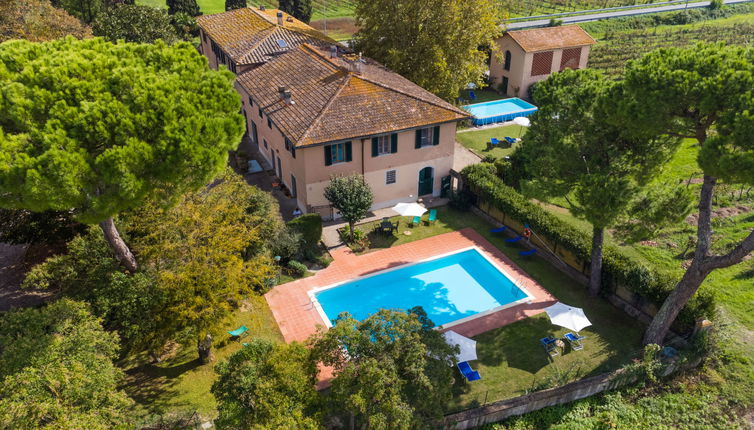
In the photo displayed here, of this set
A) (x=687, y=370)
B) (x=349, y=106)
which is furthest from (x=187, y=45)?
(x=687, y=370)

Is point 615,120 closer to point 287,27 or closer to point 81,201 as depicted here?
point 81,201

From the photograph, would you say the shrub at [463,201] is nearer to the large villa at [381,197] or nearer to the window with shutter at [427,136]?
the large villa at [381,197]

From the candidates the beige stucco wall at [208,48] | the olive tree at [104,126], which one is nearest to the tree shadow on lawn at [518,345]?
the olive tree at [104,126]

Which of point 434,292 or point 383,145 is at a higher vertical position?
point 383,145

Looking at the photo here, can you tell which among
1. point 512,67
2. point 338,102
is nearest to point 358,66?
point 338,102

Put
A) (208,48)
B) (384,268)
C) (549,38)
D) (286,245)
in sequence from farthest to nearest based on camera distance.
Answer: (549,38) < (208,48) < (384,268) < (286,245)

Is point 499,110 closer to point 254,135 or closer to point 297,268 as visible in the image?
point 254,135

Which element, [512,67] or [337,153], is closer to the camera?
[337,153]
